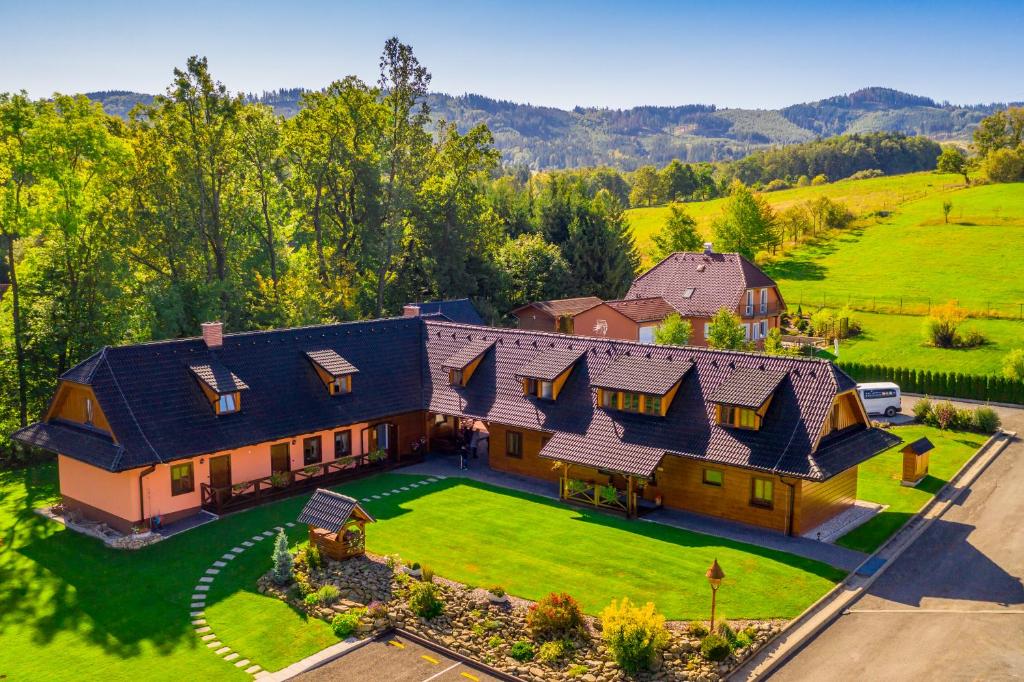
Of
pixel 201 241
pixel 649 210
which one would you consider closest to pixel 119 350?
pixel 201 241

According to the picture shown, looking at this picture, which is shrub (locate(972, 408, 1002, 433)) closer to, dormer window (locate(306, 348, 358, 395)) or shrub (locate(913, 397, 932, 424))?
shrub (locate(913, 397, 932, 424))

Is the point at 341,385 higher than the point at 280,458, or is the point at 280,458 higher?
the point at 341,385

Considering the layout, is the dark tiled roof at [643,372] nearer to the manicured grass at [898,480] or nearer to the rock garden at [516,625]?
the manicured grass at [898,480]

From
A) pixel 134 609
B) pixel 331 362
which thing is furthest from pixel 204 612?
pixel 331 362

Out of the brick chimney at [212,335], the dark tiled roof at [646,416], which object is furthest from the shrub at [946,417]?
the brick chimney at [212,335]

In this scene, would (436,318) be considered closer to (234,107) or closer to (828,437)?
(234,107)

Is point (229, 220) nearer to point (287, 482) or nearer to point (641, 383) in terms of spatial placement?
point (287, 482)
